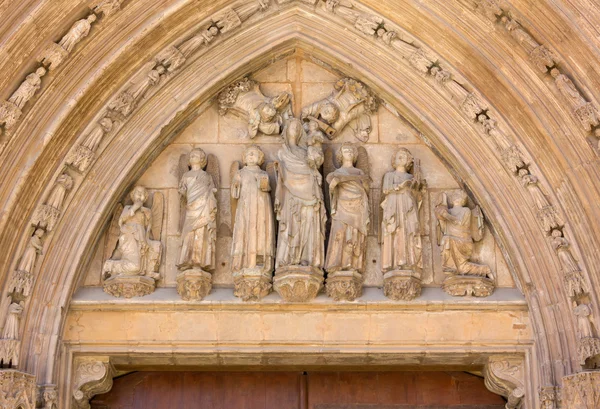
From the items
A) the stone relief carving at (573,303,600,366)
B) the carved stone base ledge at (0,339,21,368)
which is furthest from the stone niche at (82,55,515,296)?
the carved stone base ledge at (0,339,21,368)

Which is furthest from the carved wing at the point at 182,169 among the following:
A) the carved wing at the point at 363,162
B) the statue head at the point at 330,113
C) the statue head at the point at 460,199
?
the statue head at the point at 460,199

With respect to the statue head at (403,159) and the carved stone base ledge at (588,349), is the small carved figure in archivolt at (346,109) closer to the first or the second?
the statue head at (403,159)

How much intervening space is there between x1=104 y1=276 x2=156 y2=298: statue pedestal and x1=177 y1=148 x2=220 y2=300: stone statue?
9.6 inches

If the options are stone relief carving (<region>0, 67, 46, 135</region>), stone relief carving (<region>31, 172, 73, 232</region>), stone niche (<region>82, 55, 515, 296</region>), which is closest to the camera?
stone relief carving (<region>0, 67, 46, 135</region>)

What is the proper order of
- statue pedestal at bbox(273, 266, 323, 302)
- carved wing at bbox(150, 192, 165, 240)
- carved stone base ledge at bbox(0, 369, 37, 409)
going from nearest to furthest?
carved stone base ledge at bbox(0, 369, 37, 409)
statue pedestal at bbox(273, 266, 323, 302)
carved wing at bbox(150, 192, 165, 240)

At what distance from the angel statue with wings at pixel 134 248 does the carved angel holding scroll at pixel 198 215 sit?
23cm

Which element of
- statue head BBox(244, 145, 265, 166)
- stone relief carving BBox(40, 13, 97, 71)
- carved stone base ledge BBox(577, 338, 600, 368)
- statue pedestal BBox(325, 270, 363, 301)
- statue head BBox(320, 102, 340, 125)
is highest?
stone relief carving BBox(40, 13, 97, 71)

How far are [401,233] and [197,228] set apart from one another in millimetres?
1574

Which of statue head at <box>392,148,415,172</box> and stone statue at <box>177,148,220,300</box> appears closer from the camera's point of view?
stone statue at <box>177,148,220,300</box>

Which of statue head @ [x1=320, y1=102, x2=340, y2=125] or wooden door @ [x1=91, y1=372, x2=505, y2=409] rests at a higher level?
statue head @ [x1=320, y1=102, x2=340, y2=125]

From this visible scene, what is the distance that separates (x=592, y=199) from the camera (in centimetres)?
895

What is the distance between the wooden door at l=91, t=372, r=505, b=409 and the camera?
9.55 m

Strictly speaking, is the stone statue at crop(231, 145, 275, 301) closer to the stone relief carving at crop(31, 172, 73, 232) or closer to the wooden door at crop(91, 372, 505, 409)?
the wooden door at crop(91, 372, 505, 409)

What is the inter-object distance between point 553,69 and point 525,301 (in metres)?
1.77
